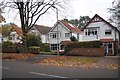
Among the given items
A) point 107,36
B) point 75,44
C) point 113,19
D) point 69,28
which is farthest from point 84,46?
point 69,28

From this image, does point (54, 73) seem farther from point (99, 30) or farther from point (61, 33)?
point (61, 33)

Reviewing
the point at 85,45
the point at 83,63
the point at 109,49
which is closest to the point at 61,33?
the point at 109,49

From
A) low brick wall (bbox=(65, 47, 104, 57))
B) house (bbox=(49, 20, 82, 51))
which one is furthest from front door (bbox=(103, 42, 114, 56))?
house (bbox=(49, 20, 82, 51))

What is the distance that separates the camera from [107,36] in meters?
52.4

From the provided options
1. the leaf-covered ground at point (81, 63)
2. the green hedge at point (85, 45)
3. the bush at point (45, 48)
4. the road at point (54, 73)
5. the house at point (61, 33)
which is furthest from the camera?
the house at point (61, 33)

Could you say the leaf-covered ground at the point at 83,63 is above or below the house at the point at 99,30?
below

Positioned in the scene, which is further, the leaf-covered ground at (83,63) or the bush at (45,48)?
the bush at (45,48)

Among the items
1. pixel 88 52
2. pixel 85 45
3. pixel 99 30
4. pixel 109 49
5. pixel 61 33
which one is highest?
pixel 99 30

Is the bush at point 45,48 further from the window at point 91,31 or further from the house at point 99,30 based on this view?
the window at point 91,31

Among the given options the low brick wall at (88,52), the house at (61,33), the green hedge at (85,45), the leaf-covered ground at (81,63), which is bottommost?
the leaf-covered ground at (81,63)

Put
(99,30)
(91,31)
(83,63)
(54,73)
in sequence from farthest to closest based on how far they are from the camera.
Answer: (91,31) → (99,30) → (83,63) → (54,73)

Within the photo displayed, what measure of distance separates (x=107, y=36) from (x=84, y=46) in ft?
52.9

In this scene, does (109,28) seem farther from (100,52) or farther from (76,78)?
(76,78)

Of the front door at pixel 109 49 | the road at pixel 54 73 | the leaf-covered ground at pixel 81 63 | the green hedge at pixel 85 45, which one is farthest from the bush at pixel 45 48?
the road at pixel 54 73
